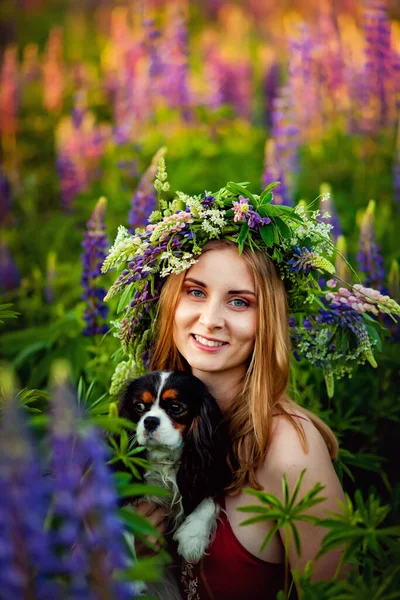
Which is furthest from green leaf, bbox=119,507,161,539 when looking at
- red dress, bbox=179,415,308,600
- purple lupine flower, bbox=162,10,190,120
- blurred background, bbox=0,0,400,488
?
purple lupine flower, bbox=162,10,190,120

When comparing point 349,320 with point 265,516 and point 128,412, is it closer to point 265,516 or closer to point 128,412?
point 128,412

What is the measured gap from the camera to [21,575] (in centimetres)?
139

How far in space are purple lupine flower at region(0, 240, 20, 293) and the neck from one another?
2.47 metres

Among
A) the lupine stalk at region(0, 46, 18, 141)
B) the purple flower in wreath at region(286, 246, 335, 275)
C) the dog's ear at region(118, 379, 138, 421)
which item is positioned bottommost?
the dog's ear at region(118, 379, 138, 421)

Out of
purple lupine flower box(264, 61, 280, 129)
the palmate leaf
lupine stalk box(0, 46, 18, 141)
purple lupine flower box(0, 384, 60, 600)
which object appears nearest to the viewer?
purple lupine flower box(0, 384, 60, 600)

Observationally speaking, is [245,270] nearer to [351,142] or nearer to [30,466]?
[30,466]

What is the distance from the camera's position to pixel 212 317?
270 cm

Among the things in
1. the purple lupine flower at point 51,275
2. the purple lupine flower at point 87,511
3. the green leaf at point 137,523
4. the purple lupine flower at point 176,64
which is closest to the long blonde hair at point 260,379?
the green leaf at point 137,523

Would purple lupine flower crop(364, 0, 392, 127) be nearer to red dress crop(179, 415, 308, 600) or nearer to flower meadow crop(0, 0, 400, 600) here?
flower meadow crop(0, 0, 400, 600)

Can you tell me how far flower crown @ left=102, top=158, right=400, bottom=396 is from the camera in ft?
9.15

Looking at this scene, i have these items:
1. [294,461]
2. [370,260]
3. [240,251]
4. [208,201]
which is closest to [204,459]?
[294,461]

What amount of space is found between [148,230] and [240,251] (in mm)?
444

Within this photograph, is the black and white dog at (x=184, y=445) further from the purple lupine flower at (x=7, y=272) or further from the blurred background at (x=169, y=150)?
the purple lupine flower at (x=7, y=272)

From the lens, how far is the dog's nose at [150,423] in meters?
2.45
